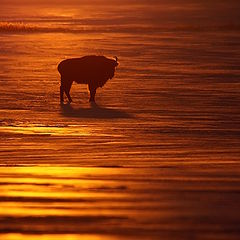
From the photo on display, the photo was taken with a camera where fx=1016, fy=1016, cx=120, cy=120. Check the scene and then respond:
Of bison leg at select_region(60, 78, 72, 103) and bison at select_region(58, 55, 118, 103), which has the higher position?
bison at select_region(58, 55, 118, 103)

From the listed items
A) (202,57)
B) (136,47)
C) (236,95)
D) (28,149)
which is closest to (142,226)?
(28,149)

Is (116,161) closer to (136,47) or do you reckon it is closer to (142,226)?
(142,226)

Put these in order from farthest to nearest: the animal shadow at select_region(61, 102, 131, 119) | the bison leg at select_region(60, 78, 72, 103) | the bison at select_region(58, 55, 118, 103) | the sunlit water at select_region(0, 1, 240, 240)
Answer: the bison leg at select_region(60, 78, 72, 103) < the bison at select_region(58, 55, 118, 103) < the animal shadow at select_region(61, 102, 131, 119) < the sunlit water at select_region(0, 1, 240, 240)

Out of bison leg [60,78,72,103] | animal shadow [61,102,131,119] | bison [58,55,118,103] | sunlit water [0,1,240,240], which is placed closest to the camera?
sunlit water [0,1,240,240]

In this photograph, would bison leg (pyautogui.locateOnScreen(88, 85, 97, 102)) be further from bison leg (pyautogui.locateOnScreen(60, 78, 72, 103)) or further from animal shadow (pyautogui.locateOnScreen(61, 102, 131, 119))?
animal shadow (pyautogui.locateOnScreen(61, 102, 131, 119))

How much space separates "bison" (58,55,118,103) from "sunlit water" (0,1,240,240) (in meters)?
0.38

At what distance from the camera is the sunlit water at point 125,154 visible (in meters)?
5.73

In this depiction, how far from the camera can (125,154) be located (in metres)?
9.02

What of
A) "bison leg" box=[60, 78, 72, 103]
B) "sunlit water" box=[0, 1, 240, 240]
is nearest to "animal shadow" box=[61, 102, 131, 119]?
"sunlit water" box=[0, 1, 240, 240]

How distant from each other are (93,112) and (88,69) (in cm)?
117

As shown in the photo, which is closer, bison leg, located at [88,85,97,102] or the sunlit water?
the sunlit water

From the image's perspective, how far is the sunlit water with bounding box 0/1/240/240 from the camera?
18.8 ft

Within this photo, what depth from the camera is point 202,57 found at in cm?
2469

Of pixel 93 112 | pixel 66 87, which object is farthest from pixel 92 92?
pixel 93 112
